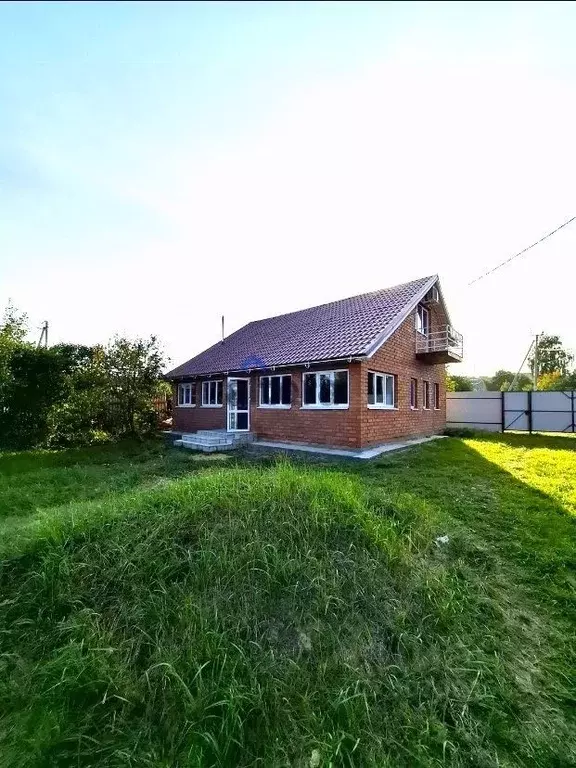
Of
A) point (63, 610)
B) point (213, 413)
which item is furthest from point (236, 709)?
point (213, 413)

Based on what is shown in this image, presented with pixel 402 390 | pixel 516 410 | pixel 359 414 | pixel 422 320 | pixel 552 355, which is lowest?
pixel 516 410

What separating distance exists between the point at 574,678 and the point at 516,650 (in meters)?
0.38

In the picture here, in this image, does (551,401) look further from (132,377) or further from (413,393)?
(132,377)

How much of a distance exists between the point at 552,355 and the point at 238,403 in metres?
51.0

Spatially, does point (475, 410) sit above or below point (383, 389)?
below

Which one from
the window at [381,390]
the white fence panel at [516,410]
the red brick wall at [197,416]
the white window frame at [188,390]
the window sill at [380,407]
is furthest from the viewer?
the white window frame at [188,390]

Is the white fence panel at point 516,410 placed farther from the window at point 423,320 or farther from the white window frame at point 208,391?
the white window frame at point 208,391

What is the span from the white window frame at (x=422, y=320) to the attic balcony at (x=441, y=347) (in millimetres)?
217

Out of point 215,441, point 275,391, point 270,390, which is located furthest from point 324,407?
point 215,441

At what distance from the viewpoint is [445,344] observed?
15.5m

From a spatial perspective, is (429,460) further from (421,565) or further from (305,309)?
(305,309)

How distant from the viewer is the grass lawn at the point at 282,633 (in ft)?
7.68

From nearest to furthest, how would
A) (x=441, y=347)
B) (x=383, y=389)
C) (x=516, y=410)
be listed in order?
(x=383, y=389) < (x=441, y=347) < (x=516, y=410)

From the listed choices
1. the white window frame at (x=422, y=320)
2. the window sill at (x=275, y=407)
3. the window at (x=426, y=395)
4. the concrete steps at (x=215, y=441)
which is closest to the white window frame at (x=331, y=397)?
the window sill at (x=275, y=407)
